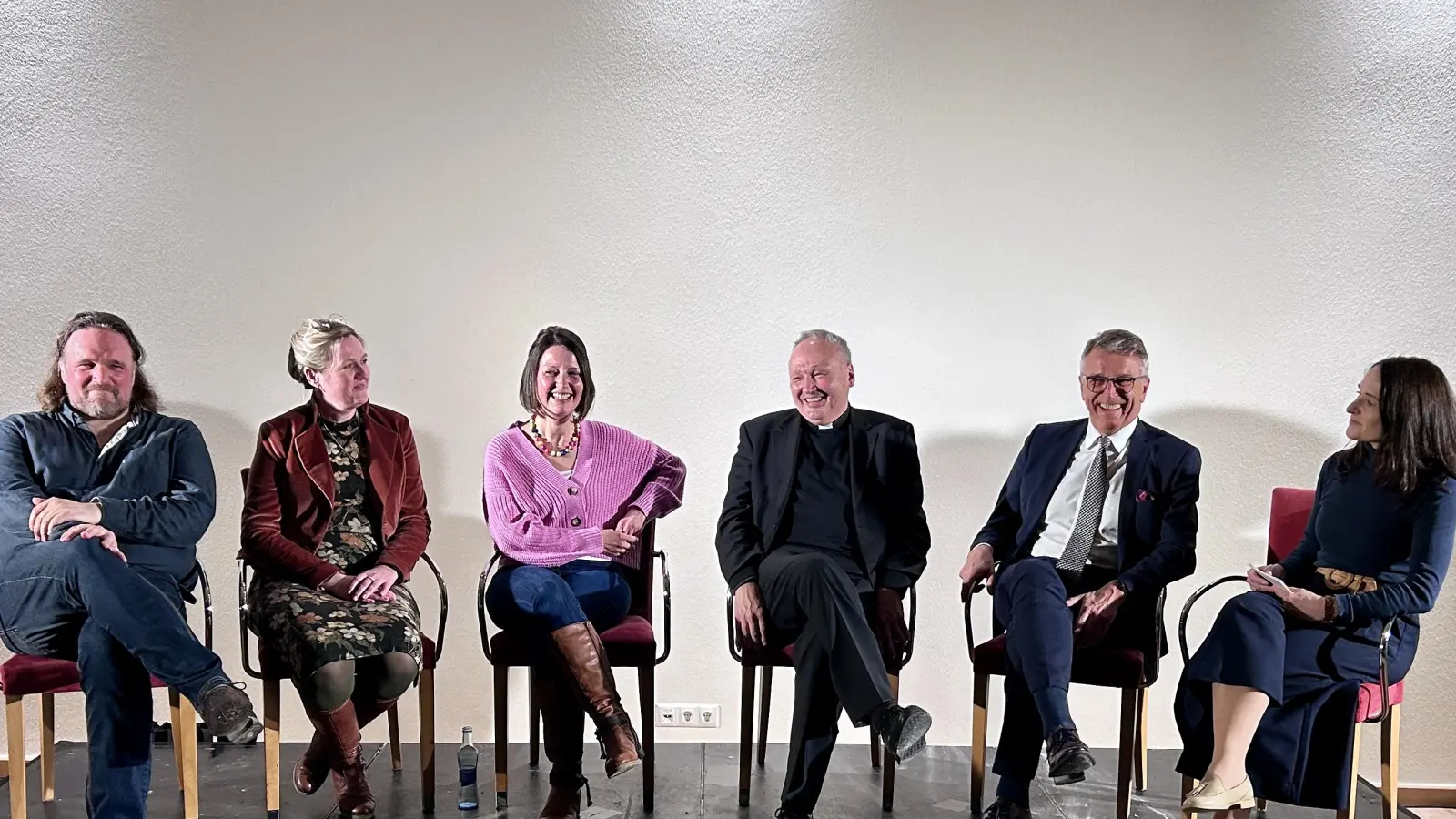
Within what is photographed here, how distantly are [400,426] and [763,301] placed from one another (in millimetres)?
1376

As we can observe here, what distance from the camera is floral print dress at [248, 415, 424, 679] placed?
3.20m

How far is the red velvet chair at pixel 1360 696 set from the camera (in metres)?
3.14

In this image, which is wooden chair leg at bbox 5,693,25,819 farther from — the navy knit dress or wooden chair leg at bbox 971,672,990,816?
the navy knit dress

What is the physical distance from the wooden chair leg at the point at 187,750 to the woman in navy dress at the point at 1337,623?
109 inches

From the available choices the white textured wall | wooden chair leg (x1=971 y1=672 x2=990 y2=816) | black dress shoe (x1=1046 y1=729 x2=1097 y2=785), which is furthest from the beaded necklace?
black dress shoe (x1=1046 y1=729 x2=1097 y2=785)

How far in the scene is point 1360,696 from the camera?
3100 millimetres

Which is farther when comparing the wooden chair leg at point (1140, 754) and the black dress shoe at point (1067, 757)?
the wooden chair leg at point (1140, 754)

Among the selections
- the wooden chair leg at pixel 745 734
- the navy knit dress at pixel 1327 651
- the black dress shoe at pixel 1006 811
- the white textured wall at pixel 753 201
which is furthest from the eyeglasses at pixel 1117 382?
the wooden chair leg at pixel 745 734

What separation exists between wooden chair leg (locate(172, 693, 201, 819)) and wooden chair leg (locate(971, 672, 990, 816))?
2.28 metres

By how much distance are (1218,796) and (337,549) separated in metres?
2.58

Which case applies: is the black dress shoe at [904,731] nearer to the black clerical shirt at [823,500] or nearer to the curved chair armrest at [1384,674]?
the black clerical shirt at [823,500]

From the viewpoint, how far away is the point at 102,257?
4.18m

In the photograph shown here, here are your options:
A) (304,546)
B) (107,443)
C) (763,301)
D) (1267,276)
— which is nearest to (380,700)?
(304,546)

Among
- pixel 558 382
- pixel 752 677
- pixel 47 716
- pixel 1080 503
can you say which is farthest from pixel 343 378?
pixel 1080 503
